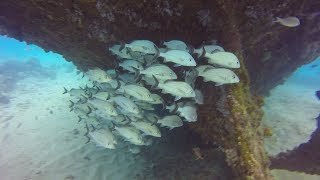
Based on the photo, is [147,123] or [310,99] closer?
[147,123]

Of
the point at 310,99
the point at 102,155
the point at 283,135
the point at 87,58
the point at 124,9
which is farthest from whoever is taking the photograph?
the point at 310,99

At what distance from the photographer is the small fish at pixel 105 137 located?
21.0 ft

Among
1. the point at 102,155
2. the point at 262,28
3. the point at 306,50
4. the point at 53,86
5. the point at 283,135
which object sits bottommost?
the point at 102,155

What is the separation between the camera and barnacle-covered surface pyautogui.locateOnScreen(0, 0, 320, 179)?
5.13 m

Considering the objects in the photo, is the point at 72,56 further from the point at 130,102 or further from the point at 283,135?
the point at 283,135

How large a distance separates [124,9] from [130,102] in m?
1.72

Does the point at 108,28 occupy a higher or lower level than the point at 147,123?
higher

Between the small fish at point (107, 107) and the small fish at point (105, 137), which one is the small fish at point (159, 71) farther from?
the small fish at point (105, 137)

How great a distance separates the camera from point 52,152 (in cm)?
923

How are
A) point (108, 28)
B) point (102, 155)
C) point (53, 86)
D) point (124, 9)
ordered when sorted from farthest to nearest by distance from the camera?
point (53, 86) → point (102, 155) → point (108, 28) → point (124, 9)

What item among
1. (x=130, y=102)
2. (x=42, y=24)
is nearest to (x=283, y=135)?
(x=130, y=102)

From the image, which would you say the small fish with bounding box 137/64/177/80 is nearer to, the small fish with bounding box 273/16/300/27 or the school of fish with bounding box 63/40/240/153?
the school of fish with bounding box 63/40/240/153

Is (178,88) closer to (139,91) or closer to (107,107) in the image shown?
(139,91)

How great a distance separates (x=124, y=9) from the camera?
5.17 metres
